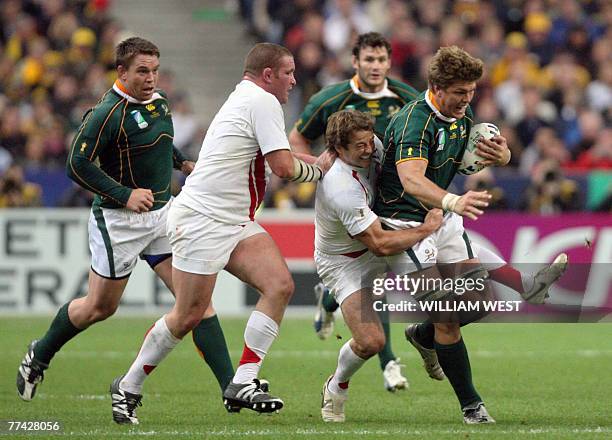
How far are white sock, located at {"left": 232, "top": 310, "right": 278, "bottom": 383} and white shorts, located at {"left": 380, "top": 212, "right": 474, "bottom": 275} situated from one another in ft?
2.92

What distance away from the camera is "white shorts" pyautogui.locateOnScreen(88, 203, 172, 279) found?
9211 mm

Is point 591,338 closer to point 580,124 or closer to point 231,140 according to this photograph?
point 580,124

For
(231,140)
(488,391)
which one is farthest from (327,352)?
(231,140)

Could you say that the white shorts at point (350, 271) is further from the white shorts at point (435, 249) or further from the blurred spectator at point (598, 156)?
the blurred spectator at point (598, 156)

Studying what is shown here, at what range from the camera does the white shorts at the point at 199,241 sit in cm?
823

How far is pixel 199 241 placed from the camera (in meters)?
8.23

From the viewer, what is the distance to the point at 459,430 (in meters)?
7.88

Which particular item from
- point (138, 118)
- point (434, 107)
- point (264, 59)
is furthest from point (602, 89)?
point (264, 59)

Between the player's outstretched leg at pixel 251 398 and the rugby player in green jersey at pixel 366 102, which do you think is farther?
the rugby player in green jersey at pixel 366 102

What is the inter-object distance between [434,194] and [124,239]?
2527 millimetres

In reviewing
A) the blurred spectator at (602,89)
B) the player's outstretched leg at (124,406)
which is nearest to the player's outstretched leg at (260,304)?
the player's outstretched leg at (124,406)

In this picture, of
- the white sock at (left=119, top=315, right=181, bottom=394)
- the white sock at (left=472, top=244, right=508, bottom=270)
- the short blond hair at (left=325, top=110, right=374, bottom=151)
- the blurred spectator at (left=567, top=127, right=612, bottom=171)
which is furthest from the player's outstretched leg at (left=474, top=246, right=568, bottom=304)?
the blurred spectator at (left=567, top=127, right=612, bottom=171)

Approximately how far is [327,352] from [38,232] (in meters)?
4.82

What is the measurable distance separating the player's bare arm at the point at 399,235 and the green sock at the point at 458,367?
669 millimetres
